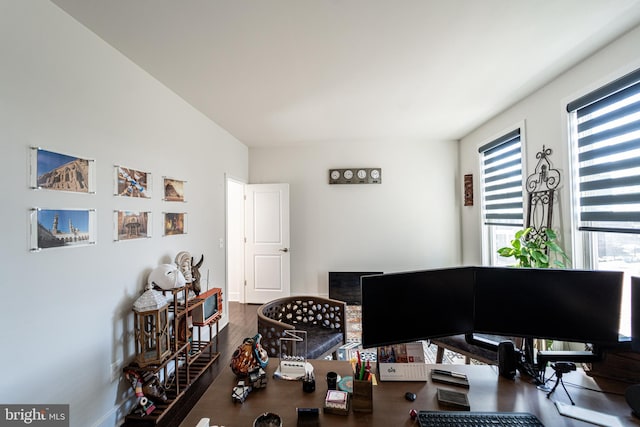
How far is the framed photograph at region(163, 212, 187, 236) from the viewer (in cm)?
241

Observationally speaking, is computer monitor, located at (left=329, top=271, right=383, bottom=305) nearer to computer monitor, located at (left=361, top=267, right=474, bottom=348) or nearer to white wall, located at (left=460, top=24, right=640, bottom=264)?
white wall, located at (left=460, top=24, right=640, bottom=264)

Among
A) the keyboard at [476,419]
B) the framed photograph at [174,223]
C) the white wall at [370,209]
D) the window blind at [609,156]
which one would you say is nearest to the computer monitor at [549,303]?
the keyboard at [476,419]

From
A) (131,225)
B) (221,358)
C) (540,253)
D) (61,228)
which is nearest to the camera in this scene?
(61,228)

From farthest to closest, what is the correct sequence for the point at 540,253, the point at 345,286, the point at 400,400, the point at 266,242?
the point at 266,242, the point at 345,286, the point at 540,253, the point at 400,400

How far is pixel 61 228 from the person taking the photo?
4.86 feet

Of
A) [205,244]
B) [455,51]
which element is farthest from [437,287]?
[205,244]

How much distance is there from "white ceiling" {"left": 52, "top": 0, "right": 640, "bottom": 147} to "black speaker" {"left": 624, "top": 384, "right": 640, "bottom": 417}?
2.01m

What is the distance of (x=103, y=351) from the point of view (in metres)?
1.73

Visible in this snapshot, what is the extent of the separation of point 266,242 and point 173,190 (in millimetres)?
2047

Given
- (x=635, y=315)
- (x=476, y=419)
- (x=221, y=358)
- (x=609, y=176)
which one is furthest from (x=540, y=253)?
(x=221, y=358)

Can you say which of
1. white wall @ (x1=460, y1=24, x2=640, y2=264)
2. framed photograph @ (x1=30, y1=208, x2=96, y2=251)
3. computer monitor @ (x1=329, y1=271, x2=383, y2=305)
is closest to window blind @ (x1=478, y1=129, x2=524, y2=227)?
white wall @ (x1=460, y1=24, x2=640, y2=264)

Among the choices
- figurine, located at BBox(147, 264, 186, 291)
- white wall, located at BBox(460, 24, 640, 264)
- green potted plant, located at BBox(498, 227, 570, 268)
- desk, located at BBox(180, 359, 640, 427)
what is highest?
white wall, located at BBox(460, 24, 640, 264)

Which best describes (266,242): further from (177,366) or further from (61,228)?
(61,228)

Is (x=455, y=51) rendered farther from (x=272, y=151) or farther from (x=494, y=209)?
(x=272, y=151)
